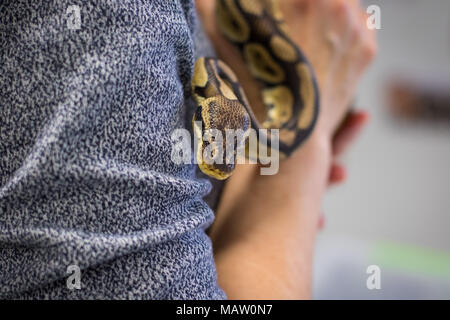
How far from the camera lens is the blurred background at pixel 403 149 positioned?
322 centimetres

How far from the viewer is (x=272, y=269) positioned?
0.65 m

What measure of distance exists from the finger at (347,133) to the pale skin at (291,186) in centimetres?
12

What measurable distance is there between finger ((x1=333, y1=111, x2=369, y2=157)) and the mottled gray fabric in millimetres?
791

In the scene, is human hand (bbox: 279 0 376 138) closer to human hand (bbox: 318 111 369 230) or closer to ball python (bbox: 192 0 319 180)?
ball python (bbox: 192 0 319 180)

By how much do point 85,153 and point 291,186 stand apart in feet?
1.49

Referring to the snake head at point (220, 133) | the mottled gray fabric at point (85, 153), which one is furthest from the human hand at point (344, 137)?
the mottled gray fabric at point (85, 153)

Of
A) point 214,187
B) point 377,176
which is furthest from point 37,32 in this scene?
point 377,176

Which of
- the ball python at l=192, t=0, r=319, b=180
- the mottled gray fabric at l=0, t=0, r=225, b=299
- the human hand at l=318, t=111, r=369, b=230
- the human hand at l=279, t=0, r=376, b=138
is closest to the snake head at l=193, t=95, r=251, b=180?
the ball python at l=192, t=0, r=319, b=180

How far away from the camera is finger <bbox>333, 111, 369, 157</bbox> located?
3.62ft

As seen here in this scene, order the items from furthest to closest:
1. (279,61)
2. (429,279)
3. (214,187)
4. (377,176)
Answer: (377,176), (429,279), (279,61), (214,187)

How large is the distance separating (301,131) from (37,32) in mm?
507

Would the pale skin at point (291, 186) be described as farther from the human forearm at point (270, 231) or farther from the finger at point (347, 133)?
the finger at point (347, 133)

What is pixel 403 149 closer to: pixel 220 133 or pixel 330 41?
pixel 330 41

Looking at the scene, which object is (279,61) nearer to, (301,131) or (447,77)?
(301,131)
